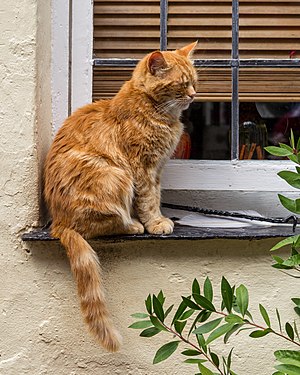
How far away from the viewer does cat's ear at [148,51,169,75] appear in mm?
1557

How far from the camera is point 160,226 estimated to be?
1563mm

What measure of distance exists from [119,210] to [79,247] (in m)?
0.13

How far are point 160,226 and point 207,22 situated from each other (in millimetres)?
648

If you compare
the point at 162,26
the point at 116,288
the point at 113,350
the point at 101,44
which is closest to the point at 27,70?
the point at 101,44

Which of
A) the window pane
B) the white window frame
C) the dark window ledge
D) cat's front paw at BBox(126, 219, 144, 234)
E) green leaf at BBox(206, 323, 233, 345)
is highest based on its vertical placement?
the window pane

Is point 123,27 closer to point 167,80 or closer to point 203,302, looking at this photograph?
point 167,80

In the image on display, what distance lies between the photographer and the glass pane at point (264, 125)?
1.90m

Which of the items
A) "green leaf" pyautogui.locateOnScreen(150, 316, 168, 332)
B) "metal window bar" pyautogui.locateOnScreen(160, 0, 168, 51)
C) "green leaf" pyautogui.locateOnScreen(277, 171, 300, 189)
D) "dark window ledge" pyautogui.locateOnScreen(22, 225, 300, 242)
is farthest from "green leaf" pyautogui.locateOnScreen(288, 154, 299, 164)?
"metal window bar" pyautogui.locateOnScreen(160, 0, 168, 51)

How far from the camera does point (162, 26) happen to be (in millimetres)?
1831

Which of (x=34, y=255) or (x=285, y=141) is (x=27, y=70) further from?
(x=285, y=141)

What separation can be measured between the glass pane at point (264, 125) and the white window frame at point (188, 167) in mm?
84

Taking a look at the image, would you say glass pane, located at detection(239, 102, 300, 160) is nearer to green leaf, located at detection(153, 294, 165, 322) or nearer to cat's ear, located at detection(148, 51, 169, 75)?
cat's ear, located at detection(148, 51, 169, 75)

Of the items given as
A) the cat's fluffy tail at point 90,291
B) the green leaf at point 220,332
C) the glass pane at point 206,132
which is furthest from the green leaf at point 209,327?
the glass pane at point 206,132

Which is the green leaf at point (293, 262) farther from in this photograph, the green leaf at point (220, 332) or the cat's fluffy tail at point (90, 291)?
the cat's fluffy tail at point (90, 291)
